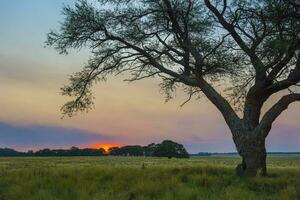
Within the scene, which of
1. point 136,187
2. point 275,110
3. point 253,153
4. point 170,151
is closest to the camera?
point 136,187

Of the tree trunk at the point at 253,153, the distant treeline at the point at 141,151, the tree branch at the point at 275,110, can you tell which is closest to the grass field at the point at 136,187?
the tree trunk at the point at 253,153

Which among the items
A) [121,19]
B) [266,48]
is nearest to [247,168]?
[266,48]

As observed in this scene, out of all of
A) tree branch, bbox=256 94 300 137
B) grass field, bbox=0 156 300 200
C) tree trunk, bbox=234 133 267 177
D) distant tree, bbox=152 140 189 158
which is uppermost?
distant tree, bbox=152 140 189 158

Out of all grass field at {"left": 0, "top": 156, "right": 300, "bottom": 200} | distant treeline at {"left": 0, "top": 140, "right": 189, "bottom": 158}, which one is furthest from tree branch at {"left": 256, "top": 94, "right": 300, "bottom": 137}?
distant treeline at {"left": 0, "top": 140, "right": 189, "bottom": 158}

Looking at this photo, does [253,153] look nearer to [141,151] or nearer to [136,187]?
[136,187]

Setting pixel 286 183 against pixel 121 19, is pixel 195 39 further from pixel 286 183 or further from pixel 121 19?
pixel 286 183

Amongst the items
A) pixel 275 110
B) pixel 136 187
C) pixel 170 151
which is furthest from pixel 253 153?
pixel 170 151

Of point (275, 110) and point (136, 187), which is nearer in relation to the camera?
point (136, 187)

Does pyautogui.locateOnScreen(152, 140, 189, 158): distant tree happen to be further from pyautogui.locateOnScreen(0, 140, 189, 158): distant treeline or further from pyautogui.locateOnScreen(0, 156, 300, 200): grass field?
pyautogui.locateOnScreen(0, 156, 300, 200): grass field

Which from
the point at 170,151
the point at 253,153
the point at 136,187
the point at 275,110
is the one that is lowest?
the point at 136,187

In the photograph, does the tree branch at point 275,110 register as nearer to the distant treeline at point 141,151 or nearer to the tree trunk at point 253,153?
the tree trunk at point 253,153

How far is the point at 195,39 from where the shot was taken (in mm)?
27719

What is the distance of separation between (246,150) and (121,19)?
347 inches

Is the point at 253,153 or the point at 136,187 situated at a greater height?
the point at 253,153
